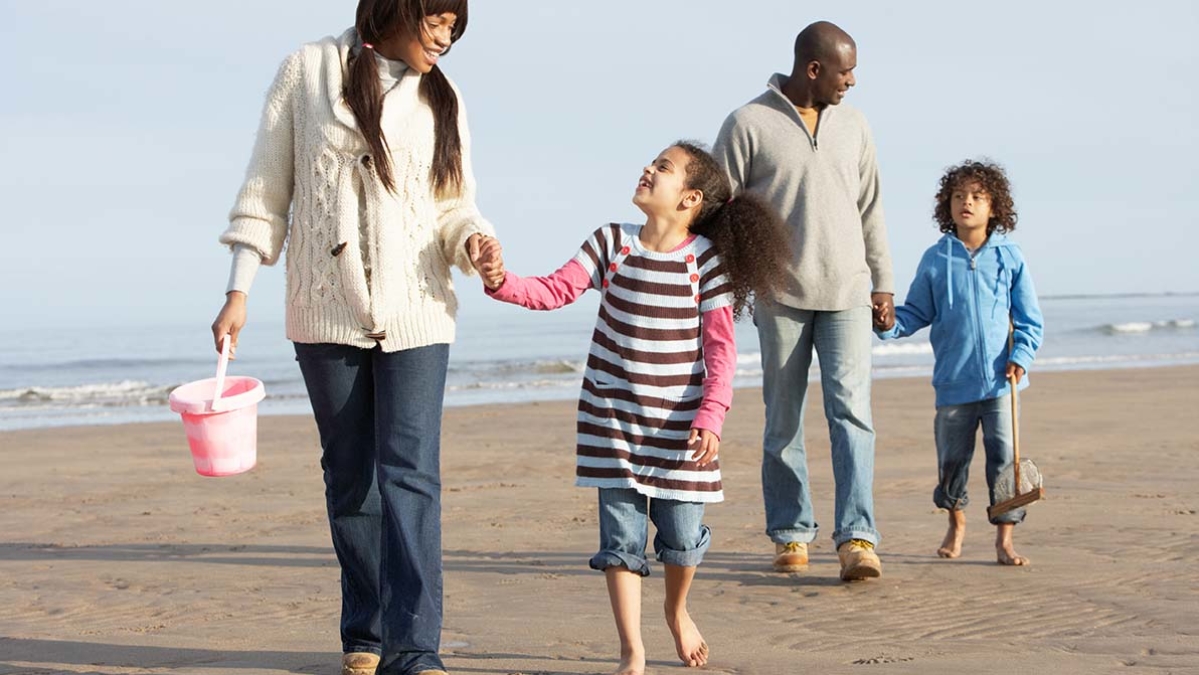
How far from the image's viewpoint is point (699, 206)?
3873mm

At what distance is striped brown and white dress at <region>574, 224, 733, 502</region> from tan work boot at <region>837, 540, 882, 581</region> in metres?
1.49

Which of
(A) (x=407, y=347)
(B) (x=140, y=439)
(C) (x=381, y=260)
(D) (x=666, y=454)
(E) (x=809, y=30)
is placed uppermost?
(E) (x=809, y=30)

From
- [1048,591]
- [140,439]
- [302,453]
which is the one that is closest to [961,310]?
[1048,591]

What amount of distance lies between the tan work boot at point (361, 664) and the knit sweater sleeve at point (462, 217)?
44.7 inches

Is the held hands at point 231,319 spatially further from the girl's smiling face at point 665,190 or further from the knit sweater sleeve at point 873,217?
the knit sweater sleeve at point 873,217

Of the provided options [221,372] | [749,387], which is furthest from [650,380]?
[749,387]

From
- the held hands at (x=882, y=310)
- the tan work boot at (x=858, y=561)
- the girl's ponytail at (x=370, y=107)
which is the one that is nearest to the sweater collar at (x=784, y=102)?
the held hands at (x=882, y=310)

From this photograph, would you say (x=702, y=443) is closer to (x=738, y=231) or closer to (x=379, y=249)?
(x=738, y=231)

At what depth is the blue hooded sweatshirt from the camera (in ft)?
18.1

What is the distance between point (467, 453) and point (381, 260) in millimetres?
7178

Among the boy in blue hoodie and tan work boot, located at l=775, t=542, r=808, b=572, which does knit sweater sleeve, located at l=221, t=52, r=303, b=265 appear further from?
the boy in blue hoodie

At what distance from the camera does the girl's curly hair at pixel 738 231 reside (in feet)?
12.5

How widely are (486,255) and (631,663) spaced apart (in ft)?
3.96

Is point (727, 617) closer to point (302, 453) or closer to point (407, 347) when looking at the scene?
point (407, 347)
